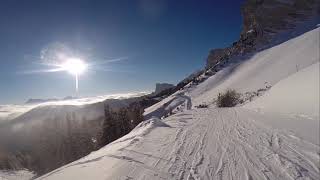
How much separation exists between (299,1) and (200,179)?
136 m

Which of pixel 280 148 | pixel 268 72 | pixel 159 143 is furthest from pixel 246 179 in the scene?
pixel 268 72

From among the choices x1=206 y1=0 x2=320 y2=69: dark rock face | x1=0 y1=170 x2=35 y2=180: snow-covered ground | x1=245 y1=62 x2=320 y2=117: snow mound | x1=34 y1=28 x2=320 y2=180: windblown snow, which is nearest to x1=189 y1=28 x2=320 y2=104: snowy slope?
x1=206 y1=0 x2=320 y2=69: dark rock face

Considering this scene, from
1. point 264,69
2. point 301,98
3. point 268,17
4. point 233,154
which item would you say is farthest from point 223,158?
point 268,17

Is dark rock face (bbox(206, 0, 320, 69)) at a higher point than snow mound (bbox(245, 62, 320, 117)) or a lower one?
higher

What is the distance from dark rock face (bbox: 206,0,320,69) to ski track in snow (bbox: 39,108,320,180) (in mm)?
96427

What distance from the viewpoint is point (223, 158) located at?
9125mm

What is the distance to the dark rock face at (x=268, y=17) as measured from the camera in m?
111

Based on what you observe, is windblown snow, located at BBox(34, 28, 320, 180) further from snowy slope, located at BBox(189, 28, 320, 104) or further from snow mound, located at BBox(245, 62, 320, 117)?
snowy slope, located at BBox(189, 28, 320, 104)

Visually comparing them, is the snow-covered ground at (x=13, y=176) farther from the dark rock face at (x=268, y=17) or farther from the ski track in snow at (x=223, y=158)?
the dark rock face at (x=268, y=17)

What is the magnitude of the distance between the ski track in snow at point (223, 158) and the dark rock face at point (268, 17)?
96427mm

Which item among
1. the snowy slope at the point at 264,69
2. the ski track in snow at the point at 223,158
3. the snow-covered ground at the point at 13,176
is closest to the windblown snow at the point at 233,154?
the ski track in snow at the point at 223,158

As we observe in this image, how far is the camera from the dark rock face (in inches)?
4368

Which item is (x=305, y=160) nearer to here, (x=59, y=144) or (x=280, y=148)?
(x=280, y=148)

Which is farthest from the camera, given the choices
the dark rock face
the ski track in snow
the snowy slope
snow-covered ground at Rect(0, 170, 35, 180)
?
the dark rock face
